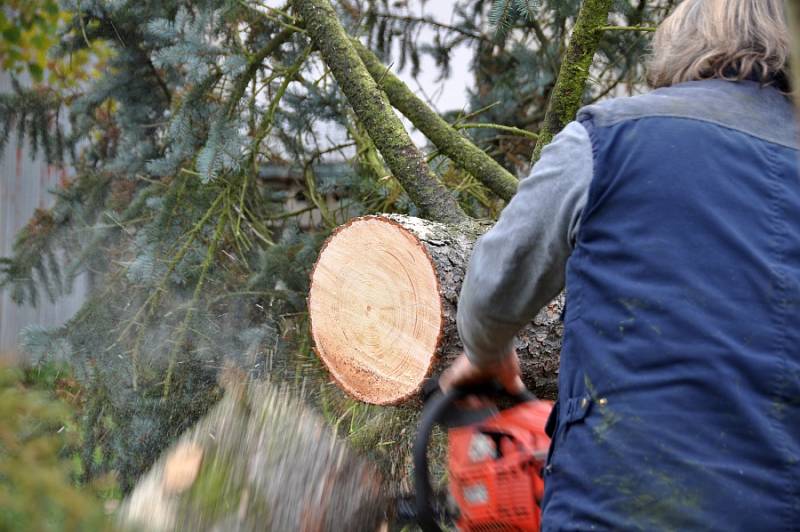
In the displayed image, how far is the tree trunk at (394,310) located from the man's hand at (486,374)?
3.18 feet

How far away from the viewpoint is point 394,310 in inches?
118

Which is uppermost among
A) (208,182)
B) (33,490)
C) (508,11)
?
(508,11)

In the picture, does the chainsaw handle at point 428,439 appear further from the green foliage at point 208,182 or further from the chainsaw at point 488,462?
the green foliage at point 208,182

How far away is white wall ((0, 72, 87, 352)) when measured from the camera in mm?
7770

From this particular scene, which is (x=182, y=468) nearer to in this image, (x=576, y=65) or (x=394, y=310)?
(x=394, y=310)

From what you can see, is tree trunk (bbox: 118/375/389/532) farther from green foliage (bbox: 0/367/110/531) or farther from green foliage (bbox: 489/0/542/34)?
green foliage (bbox: 489/0/542/34)

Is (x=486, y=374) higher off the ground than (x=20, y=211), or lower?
higher

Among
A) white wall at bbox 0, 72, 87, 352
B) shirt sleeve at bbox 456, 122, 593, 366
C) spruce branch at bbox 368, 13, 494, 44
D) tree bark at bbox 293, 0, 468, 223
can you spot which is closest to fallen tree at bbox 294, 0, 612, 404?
tree bark at bbox 293, 0, 468, 223

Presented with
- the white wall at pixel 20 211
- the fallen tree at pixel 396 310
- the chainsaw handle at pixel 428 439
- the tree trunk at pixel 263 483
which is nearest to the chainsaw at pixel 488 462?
the chainsaw handle at pixel 428 439

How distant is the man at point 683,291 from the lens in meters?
1.34

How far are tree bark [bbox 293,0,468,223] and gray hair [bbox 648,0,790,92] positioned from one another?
1926mm

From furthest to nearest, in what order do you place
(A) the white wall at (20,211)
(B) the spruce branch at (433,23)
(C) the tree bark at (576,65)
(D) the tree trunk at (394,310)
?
(A) the white wall at (20,211) → (B) the spruce branch at (433,23) → (C) the tree bark at (576,65) → (D) the tree trunk at (394,310)

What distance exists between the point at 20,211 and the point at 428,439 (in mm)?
7071

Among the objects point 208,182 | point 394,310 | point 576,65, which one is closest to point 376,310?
point 394,310
